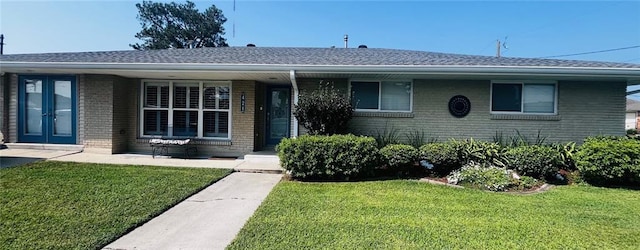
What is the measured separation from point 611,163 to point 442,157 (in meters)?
3.15

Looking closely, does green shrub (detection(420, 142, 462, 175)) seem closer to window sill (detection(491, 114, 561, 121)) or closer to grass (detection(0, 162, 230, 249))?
window sill (detection(491, 114, 561, 121))

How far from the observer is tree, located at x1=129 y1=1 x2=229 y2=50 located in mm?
35438

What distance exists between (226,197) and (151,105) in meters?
5.97

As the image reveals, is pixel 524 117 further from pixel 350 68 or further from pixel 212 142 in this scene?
pixel 212 142

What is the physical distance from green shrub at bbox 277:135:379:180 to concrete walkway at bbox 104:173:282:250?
78 cm

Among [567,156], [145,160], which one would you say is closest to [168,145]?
[145,160]

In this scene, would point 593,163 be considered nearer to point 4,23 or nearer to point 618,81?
point 618,81

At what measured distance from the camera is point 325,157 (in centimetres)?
663

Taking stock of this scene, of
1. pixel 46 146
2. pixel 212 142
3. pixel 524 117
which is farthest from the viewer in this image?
pixel 212 142

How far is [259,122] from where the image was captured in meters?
10.1

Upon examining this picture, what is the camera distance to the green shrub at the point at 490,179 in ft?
20.5

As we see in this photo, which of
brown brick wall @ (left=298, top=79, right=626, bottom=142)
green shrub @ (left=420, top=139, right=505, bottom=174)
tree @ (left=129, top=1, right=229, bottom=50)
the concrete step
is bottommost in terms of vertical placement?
the concrete step

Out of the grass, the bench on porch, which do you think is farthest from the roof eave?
the grass

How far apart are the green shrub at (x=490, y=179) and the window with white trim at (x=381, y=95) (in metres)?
2.53
